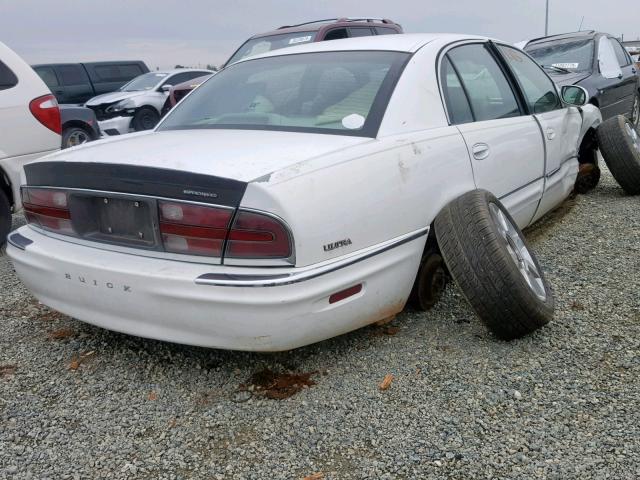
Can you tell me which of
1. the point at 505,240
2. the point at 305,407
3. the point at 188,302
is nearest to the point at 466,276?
the point at 505,240

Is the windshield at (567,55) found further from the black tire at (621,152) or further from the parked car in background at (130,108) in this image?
the parked car in background at (130,108)

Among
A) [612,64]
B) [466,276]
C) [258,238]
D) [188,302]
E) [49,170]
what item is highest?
[49,170]

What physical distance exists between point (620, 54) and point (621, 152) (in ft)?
17.7

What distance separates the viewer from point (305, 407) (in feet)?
7.77

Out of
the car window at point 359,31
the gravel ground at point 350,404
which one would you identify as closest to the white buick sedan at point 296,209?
the gravel ground at point 350,404

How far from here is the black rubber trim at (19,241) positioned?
2742 mm

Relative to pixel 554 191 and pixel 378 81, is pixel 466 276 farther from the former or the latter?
pixel 554 191

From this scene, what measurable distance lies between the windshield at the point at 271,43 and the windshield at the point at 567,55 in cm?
320

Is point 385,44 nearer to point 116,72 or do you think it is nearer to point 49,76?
point 49,76

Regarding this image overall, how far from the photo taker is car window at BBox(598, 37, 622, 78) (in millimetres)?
8102

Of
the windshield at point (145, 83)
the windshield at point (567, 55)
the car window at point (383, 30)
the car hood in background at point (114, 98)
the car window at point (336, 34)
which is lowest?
the car hood in background at point (114, 98)

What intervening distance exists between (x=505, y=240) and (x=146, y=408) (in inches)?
66.2

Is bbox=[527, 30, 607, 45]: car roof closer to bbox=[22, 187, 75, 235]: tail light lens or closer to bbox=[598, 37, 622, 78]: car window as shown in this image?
bbox=[598, 37, 622, 78]: car window

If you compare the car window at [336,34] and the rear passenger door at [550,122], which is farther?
the car window at [336,34]
